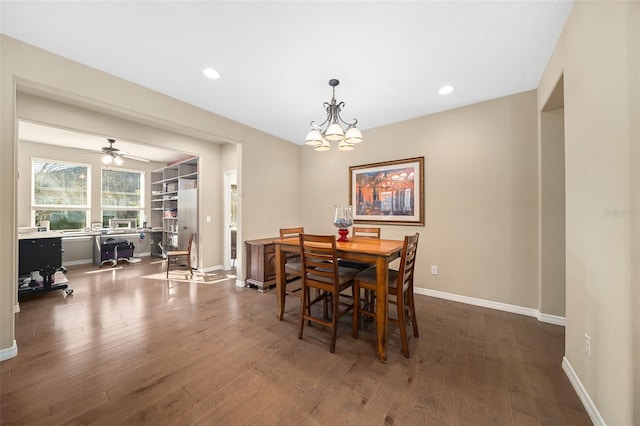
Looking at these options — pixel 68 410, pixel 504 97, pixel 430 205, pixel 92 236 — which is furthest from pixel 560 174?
pixel 92 236

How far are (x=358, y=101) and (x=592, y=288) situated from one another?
279 cm

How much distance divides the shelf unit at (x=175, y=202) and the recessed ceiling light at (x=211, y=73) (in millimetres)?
2907

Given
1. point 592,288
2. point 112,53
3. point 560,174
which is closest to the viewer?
point 592,288

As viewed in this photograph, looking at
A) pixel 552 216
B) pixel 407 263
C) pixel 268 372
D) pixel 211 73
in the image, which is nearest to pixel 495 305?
pixel 552 216

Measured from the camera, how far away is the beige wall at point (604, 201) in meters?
1.06

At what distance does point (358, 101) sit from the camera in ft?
9.97

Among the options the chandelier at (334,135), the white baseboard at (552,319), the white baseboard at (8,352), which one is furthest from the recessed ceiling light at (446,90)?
the white baseboard at (8,352)

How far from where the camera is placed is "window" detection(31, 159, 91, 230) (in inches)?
195

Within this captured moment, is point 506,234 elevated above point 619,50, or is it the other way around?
point 619,50

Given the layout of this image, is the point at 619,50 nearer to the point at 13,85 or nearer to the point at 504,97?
the point at 504,97

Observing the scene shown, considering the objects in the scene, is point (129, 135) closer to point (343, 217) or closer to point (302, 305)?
point (343, 217)

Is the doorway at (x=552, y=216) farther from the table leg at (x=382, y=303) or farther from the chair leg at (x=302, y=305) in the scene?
the chair leg at (x=302, y=305)

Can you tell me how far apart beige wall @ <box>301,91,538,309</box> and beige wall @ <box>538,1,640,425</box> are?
3.89 ft

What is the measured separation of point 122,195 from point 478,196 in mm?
8017
